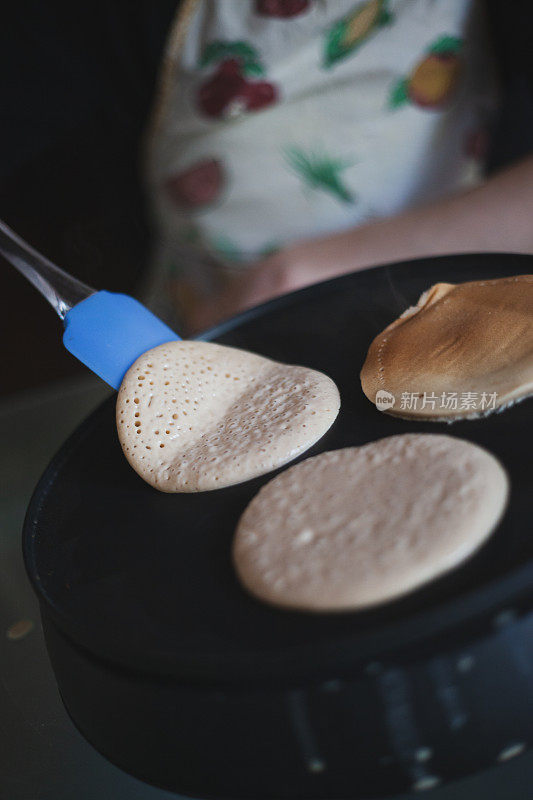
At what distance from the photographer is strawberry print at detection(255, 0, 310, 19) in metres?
0.80

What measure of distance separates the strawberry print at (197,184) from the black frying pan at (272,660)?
636 mm

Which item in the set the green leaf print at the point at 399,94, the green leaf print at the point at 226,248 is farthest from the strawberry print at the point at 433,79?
the green leaf print at the point at 226,248

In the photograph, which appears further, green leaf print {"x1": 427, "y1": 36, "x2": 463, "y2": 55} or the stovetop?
green leaf print {"x1": 427, "y1": 36, "x2": 463, "y2": 55}

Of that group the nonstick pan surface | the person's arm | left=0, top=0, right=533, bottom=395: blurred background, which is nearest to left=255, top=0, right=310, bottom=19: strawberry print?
left=0, top=0, right=533, bottom=395: blurred background

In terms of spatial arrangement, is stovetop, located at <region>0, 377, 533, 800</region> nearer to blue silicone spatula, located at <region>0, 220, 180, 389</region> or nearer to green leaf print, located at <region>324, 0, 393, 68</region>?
blue silicone spatula, located at <region>0, 220, 180, 389</region>

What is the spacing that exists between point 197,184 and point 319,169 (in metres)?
0.16

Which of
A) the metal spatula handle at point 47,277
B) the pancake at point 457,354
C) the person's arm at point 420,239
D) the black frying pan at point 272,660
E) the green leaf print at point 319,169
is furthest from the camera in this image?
the green leaf print at point 319,169

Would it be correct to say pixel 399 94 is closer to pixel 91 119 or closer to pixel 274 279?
pixel 274 279

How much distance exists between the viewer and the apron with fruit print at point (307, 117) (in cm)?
82

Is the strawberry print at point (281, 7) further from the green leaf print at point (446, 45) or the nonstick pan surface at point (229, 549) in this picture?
the nonstick pan surface at point (229, 549)

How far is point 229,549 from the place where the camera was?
1.17 feet

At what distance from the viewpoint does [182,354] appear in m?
0.48

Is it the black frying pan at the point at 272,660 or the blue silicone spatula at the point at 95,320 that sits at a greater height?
the blue silicone spatula at the point at 95,320

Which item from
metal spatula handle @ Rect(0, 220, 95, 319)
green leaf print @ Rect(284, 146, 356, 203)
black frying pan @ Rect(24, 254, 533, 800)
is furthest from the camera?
green leaf print @ Rect(284, 146, 356, 203)
